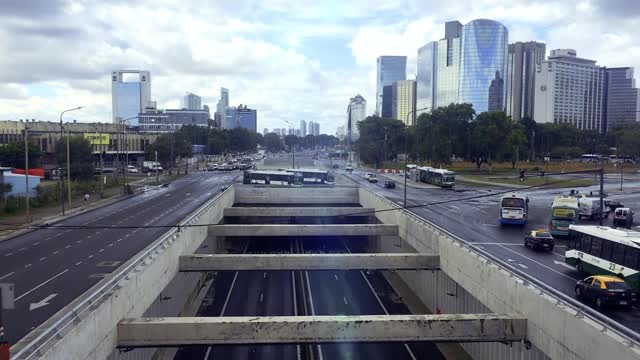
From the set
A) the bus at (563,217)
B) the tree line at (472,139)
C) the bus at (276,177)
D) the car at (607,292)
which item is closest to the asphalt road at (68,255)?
the bus at (276,177)

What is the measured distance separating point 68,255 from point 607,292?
3409 cm

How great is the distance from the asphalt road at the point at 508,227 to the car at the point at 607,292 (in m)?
0.40

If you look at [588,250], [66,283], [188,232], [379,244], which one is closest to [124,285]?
[66,283]

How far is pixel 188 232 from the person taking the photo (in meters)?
38.5

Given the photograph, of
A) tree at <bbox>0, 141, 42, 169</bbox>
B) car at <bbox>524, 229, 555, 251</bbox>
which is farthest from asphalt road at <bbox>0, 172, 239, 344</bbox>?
tree at <bbox>0, 141, 42, 169</bbox>

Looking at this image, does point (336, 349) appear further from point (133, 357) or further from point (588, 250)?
point (588, 250)

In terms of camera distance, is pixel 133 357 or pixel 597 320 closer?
pixel 597 320

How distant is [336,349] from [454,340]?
10.1 metres

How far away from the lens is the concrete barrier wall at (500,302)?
1772 cm

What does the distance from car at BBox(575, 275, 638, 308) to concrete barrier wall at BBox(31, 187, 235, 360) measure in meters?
19.7

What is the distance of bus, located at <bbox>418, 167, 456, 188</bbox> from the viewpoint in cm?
9206

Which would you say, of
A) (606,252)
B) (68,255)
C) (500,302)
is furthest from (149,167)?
(500,302)

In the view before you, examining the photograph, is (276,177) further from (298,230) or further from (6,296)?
(6,296)

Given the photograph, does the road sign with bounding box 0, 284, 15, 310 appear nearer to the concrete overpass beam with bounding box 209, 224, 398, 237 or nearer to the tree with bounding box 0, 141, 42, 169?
the concrete overpass beam with bounding box 209, 224, 398, 237
